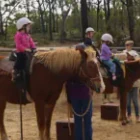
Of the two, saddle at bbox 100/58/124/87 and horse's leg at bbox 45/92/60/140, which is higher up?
saddle at bbox 100/58/124/87

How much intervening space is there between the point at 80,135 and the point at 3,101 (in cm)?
197

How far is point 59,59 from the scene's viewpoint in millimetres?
5363

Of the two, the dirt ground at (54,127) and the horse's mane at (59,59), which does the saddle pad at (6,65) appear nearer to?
the horse's mane at (59,59)

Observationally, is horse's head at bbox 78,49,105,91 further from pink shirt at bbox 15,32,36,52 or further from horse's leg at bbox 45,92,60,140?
pink shirt at bbox 15,32,36,52

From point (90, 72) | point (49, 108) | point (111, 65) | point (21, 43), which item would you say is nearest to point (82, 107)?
point (90, 72)

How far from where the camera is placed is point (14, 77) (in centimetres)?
573

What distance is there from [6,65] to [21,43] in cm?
62

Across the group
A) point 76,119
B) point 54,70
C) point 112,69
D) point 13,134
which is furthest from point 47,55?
point 112,69

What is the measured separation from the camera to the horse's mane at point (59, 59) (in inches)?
202

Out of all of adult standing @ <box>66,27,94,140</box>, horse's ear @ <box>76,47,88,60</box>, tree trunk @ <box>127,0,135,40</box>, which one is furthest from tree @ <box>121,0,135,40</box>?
adult standing @ <box>66,27,94,140</box>

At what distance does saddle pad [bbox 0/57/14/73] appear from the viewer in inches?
240

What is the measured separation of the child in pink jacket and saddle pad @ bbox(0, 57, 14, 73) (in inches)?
15.2

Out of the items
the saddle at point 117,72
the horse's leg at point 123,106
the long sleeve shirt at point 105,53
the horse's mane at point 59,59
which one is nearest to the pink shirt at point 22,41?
the horse's mane at point 59,59

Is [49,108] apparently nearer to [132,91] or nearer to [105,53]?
[105,53]
